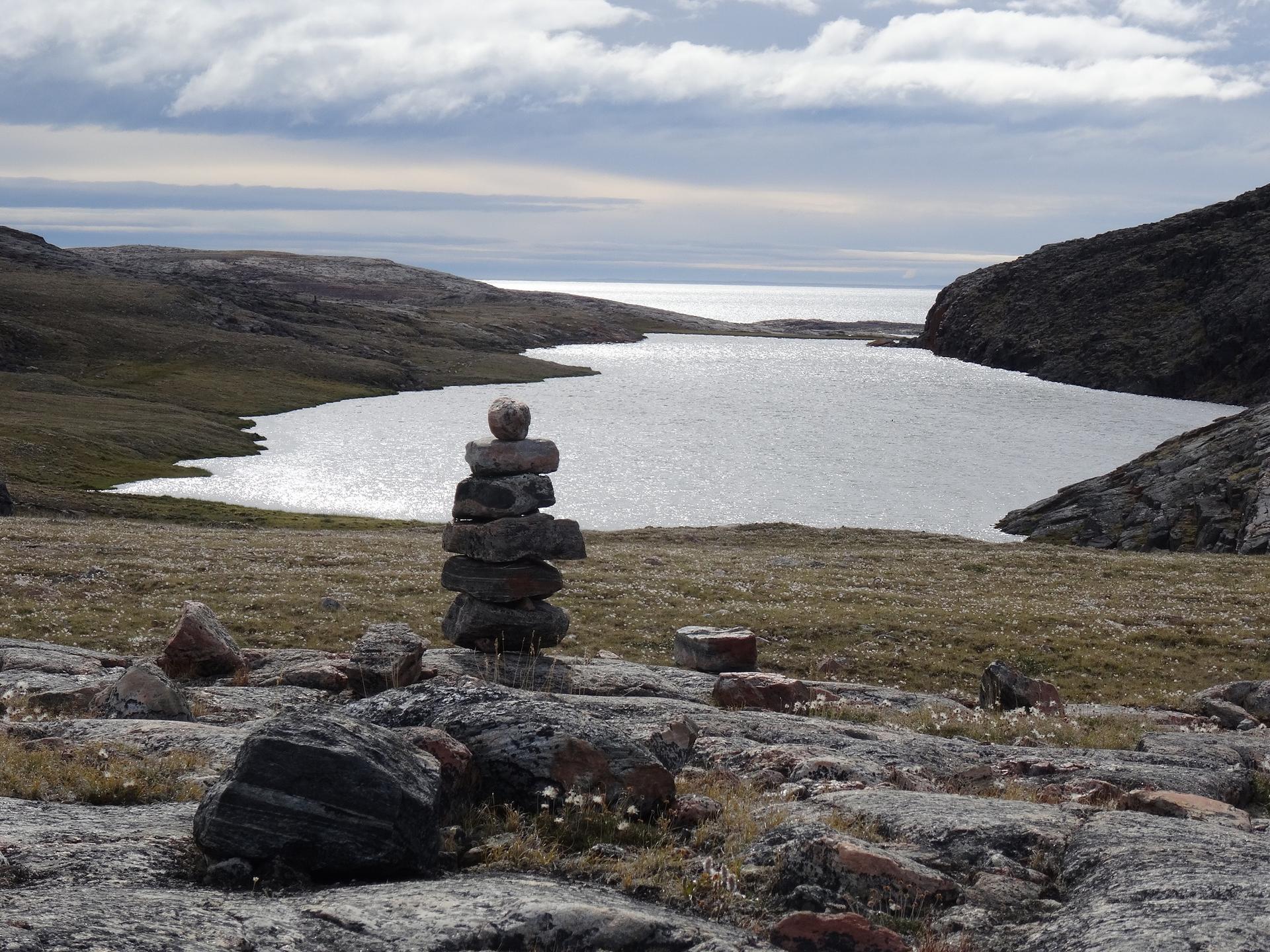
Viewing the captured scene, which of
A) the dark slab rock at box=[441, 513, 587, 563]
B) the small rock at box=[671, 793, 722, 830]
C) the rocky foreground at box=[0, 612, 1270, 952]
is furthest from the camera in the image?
the dark slab rock at box=[441, 513, 587, 563]

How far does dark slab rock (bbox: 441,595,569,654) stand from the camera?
80.1 ft

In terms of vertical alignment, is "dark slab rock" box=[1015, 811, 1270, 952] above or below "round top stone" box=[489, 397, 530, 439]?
below

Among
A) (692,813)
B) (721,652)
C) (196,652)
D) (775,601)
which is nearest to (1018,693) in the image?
(721,652)

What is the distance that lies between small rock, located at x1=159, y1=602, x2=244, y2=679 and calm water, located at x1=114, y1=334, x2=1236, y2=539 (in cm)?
5179

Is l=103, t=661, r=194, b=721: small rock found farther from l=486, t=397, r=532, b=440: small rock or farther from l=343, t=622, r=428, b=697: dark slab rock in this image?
l=486, t=397, r=532, b=440: small rock

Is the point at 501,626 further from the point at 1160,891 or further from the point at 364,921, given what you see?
the point at 1160,891

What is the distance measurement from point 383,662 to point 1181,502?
58.0 metres

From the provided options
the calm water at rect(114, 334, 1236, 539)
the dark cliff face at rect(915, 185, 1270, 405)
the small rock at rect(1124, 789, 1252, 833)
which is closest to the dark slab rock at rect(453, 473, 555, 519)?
the small rock at rect(1124, 789, 1252, 833)

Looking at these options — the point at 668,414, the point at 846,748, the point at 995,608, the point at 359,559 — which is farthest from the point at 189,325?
the point at 846,748

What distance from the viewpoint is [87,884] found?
8211 mm

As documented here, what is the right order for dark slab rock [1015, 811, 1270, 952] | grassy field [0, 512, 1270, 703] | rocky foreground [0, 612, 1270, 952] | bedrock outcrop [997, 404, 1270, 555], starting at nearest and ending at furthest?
dark slab rock [1015, 811, 1270, 952], rocky foreground [0, 612, 1270, 952], grassy field [0, 512, 1270, 703], bedrock outcrop [997, 404, 1270, 555]

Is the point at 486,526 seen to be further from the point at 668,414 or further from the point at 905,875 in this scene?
the point at 668,414

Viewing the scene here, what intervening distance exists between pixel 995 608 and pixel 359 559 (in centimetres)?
2525

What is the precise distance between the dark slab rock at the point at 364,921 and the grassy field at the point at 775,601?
2052cm
